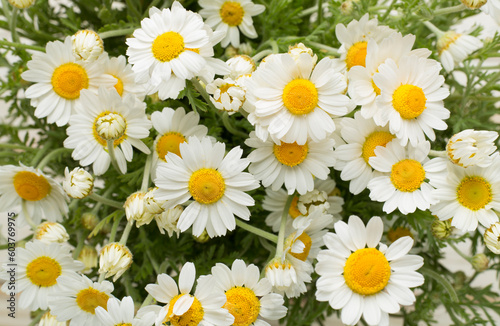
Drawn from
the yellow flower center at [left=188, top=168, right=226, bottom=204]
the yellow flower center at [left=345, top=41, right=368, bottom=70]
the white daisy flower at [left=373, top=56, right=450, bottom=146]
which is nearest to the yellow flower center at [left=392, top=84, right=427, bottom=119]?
the white daisy flower at [left=373, top=56, right=450, bottom=146]

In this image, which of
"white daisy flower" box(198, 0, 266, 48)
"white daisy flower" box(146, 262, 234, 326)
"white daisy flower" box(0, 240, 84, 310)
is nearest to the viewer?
"white daisy flower" box(146, 262, 234, 326)

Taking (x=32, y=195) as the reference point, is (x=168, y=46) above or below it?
above

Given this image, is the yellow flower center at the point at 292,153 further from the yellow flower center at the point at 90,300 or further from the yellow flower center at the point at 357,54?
the yellow flower center at the point at 90,300

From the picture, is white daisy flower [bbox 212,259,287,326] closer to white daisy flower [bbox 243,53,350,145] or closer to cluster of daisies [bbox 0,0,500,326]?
cluster of daisies [bbox 0,0,500,326]

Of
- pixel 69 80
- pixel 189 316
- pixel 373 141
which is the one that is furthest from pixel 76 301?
pixel 373 141

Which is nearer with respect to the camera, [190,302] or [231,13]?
[190,302]

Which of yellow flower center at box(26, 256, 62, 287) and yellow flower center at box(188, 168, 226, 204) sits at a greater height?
yellow flower center at box(188, 168, 226, 204)

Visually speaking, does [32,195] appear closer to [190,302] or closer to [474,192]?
[190,302]

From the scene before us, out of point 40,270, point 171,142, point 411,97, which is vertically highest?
point 411,97
